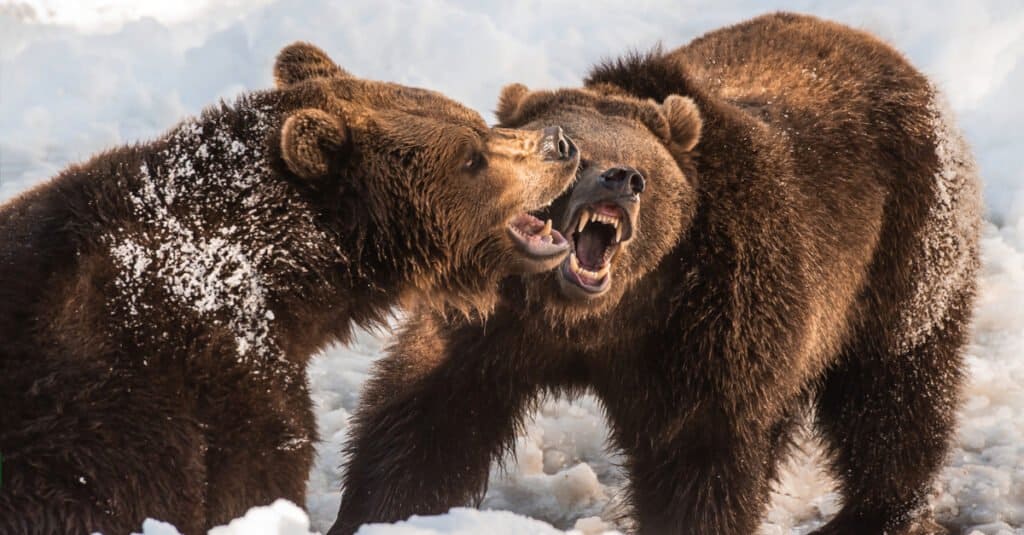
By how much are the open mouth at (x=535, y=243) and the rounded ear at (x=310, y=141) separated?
69 cm

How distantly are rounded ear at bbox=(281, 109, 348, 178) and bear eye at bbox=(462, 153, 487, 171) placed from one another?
0.43m

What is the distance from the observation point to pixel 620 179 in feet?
16.1

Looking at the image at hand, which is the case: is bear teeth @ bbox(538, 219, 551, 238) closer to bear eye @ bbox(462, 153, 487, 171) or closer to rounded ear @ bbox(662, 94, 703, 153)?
bear eye @ bbox(462, 153, 487, 171)

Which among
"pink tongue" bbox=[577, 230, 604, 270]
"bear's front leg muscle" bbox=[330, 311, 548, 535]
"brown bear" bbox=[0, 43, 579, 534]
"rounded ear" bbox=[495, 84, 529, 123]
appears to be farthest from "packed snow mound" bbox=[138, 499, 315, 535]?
"rounded ear" bbox=[495, 84, 529, 123]

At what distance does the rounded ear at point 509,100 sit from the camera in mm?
5754

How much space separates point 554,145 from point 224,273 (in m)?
1.10

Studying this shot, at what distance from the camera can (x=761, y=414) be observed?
5477 mm

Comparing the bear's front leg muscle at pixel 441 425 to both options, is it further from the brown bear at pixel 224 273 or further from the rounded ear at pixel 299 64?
the rounded ear at pixel 299 64

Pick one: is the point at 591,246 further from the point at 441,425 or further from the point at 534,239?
the point at 441,425

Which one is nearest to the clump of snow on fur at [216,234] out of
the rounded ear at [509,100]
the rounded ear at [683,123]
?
the rounded ear at [509,100]

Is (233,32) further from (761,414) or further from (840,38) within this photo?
(761,414)

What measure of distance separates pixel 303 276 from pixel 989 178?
7047mm

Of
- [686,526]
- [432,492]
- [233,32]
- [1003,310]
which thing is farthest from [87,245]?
[233,32]

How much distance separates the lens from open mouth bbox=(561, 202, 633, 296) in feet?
16.4
